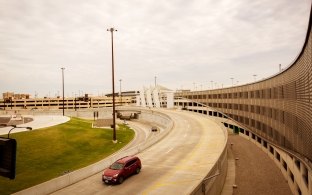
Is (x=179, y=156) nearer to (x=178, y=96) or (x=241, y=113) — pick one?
(x=241, y=113)

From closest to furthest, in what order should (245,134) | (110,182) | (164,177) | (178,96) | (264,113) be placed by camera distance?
1. (110,182)
2. (164,177)
3. (264,113)
4. (245,134)
5. (178,96)

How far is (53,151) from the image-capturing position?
122 ft

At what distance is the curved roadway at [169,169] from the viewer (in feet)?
65.0

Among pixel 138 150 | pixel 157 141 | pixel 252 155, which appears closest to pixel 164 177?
pixel 138 150

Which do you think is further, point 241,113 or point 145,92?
point 145,92

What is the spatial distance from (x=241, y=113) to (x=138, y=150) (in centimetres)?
4181

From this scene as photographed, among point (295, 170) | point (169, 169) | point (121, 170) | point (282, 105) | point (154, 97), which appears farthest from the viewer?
point (154, 97)

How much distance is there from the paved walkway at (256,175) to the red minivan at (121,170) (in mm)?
11784

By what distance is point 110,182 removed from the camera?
2078 cm

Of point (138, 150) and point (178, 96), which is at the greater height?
point (178, 96)

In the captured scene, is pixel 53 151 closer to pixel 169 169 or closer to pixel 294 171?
pixel 169 169

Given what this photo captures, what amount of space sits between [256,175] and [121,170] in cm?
2046

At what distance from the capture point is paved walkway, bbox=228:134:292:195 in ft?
94.2

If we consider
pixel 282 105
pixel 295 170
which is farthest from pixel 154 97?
pixel 295 170
